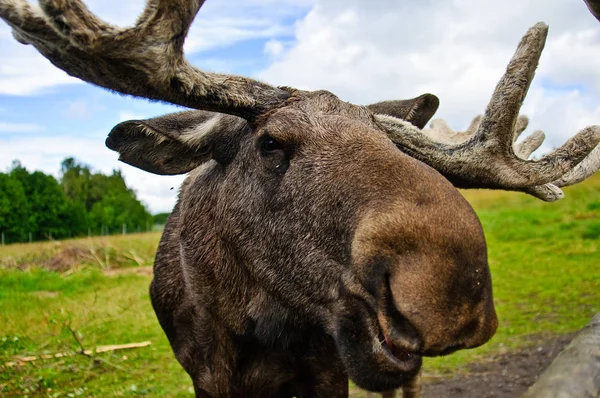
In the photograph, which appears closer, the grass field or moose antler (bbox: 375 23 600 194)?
moose antler (bbox: 375 23 600 194)

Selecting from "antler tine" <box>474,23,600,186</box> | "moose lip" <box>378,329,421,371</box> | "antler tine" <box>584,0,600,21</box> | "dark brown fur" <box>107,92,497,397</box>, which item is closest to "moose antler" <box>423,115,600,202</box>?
"antler tine" <box>474,23,600,186</box>

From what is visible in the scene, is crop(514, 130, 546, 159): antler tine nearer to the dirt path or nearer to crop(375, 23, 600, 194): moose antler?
crop(375, 23, 600, 194): moose antler

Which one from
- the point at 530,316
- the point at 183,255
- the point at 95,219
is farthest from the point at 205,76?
the point at 95,219

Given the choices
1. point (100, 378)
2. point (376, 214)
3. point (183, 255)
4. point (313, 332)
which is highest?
point (376, 214)

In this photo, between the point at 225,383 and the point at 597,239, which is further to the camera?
the point at 597,239

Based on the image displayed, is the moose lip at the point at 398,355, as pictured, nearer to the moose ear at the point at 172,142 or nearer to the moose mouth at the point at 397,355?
the moose mouth at the point at 397,355

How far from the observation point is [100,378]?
7.52 meters

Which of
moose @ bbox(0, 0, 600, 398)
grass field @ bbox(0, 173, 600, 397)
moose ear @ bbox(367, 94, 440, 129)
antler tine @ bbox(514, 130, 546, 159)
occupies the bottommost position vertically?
grass field @ bbox(0, 173, 600, 397)

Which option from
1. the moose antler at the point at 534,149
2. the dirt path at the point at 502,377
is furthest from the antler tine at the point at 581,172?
the dirt path at the point at 502,377

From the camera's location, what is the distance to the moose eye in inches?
108

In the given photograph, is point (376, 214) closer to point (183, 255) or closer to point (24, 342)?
point (183, 255)

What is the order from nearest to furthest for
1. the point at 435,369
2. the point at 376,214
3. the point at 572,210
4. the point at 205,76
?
the point at 376,214 → the point at 205,76 → the point at 435,369 → the point at 572,210

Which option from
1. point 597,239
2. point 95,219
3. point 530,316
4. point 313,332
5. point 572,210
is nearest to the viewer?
point 313,332

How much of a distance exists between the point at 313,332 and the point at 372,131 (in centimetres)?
120
